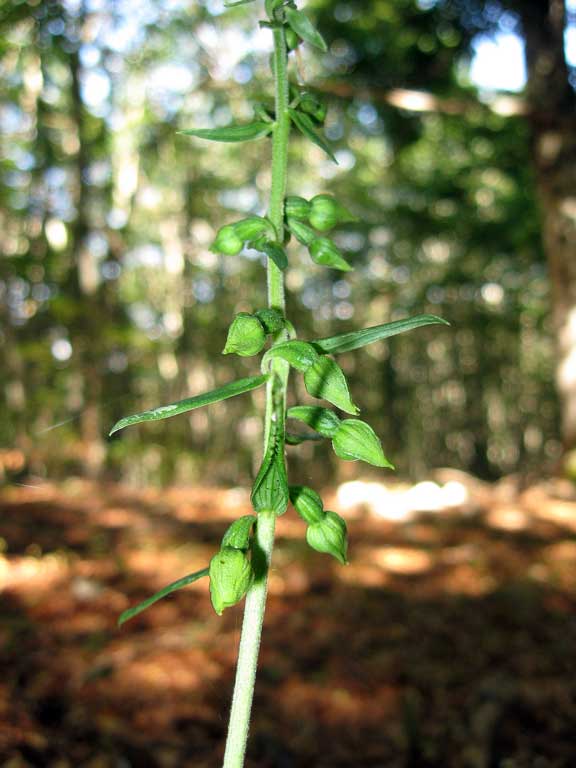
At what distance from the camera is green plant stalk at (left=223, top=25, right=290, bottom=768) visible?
739 millimetres

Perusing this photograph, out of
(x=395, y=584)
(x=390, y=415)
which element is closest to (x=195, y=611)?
(x=395, y=584)

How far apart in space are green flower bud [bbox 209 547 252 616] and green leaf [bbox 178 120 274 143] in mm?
591

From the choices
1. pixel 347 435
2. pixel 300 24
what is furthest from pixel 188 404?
pixel 300 24

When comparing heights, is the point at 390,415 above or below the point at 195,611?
below

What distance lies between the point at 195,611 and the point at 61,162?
30.7ft

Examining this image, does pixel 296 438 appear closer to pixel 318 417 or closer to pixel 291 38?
pixel 318 417

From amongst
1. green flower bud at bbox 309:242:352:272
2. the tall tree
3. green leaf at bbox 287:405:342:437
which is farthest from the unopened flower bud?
the tall tree

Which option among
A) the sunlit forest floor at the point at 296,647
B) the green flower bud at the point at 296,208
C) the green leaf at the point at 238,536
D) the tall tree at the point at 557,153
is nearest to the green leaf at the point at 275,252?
the green flower bud at the point at 296,208

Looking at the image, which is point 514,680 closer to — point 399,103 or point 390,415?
point 399,103

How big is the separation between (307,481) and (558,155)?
5.30 m

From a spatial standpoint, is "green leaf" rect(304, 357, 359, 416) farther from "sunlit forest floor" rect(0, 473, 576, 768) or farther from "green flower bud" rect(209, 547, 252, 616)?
"sunlit forest floor" rect(0, 473, 576, 768)

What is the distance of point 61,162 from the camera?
10.3 m

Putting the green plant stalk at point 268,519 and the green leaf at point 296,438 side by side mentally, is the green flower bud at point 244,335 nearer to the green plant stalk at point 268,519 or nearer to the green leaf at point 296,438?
the green plant stalk at point 268,519

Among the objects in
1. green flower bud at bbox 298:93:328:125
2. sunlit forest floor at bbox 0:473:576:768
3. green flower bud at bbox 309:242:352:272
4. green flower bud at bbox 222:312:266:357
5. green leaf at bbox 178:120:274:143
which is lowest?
sunlit forest floor at bbox 0:473:576:768
